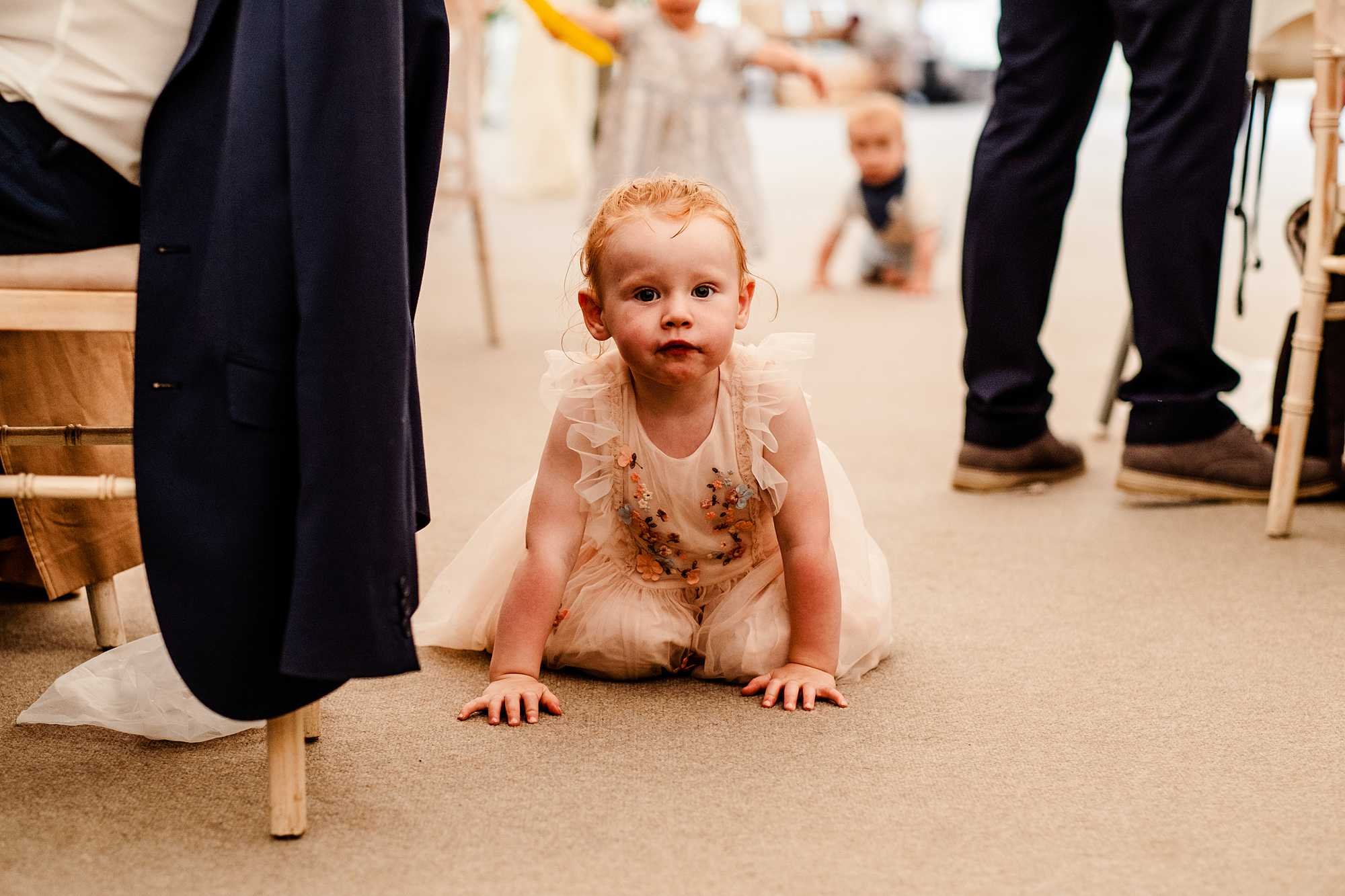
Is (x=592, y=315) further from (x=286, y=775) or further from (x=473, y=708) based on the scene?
(x=286, y=775)

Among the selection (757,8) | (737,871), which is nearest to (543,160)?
(737,871)

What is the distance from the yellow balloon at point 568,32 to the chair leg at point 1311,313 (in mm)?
1438

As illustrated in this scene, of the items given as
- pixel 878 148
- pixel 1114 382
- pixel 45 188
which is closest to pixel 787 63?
pixel 878 148

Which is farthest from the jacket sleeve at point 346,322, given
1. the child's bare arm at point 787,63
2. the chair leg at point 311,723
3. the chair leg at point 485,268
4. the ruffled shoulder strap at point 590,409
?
the child's bare arm at point 787,63

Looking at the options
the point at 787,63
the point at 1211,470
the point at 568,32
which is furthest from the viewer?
the point at 787,63

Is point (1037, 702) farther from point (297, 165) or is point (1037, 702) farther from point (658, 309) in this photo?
point (297, 165)

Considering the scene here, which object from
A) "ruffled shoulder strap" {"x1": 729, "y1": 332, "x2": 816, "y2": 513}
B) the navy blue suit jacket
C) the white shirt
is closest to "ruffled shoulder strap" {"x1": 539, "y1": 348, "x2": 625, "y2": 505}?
"ruffled shoulder strap" {"x1": 729, "y1": 332, "x2": 816, "y2": 513}

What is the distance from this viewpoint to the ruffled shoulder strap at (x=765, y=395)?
128cm

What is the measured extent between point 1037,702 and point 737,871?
44 cm

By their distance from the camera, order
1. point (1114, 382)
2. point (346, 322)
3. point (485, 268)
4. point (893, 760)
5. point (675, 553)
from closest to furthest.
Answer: point (346, 322) < point (893, 760) < point (675, 553) < point (1114, 382) < point (485, 268)

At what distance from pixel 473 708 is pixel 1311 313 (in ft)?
3.86

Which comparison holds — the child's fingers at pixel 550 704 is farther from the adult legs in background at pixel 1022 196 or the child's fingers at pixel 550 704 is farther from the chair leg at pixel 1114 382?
the chair leg at pixel 1114 382

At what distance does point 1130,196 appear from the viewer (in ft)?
6.00

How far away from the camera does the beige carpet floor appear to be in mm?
963
